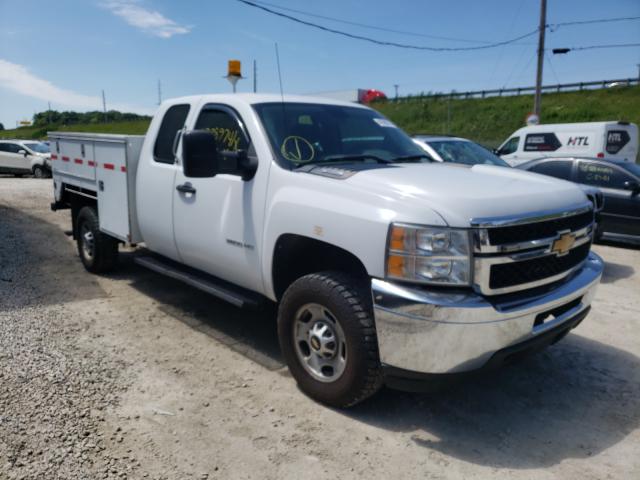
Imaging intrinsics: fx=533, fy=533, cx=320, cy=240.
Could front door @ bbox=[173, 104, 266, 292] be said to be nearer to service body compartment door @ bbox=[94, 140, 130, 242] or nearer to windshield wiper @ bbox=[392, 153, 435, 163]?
service body compartment door @ bbox=[94, 140, 130, 242]

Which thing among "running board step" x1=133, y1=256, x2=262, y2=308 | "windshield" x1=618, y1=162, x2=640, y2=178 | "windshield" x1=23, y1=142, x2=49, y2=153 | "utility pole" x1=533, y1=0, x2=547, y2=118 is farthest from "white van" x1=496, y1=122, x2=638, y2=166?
"windshield" x1=23, y1=142, x2=49, y2=153

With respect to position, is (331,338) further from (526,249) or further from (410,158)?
(410,158)

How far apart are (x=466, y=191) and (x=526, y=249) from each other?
1.48ft

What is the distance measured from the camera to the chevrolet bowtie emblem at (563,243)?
308cm

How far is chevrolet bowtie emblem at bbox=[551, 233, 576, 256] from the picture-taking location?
3.08m

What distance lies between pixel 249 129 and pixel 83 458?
2.36 meters

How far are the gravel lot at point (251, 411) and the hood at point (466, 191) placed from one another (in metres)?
1.30

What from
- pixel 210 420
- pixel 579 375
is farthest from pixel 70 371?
pixel 579 375

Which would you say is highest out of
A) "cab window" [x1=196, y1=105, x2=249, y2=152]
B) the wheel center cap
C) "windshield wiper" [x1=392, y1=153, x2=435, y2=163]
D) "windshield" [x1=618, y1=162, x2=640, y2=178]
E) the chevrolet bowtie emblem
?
"cab window" [x1=196, y1=105, x2=249, y2=152]

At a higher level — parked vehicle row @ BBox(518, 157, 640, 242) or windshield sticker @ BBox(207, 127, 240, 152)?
windshield sticker @ BBox(207, 127, 240, 152)

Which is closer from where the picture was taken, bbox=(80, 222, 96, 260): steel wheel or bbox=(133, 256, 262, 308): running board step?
bbox=(133, 256, 262, 308): running board step

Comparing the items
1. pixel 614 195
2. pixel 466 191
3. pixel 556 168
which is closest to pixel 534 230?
pixel 466 191

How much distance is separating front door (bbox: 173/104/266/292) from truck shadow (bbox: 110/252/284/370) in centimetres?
45

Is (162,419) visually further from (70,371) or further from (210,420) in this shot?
(70,371)
